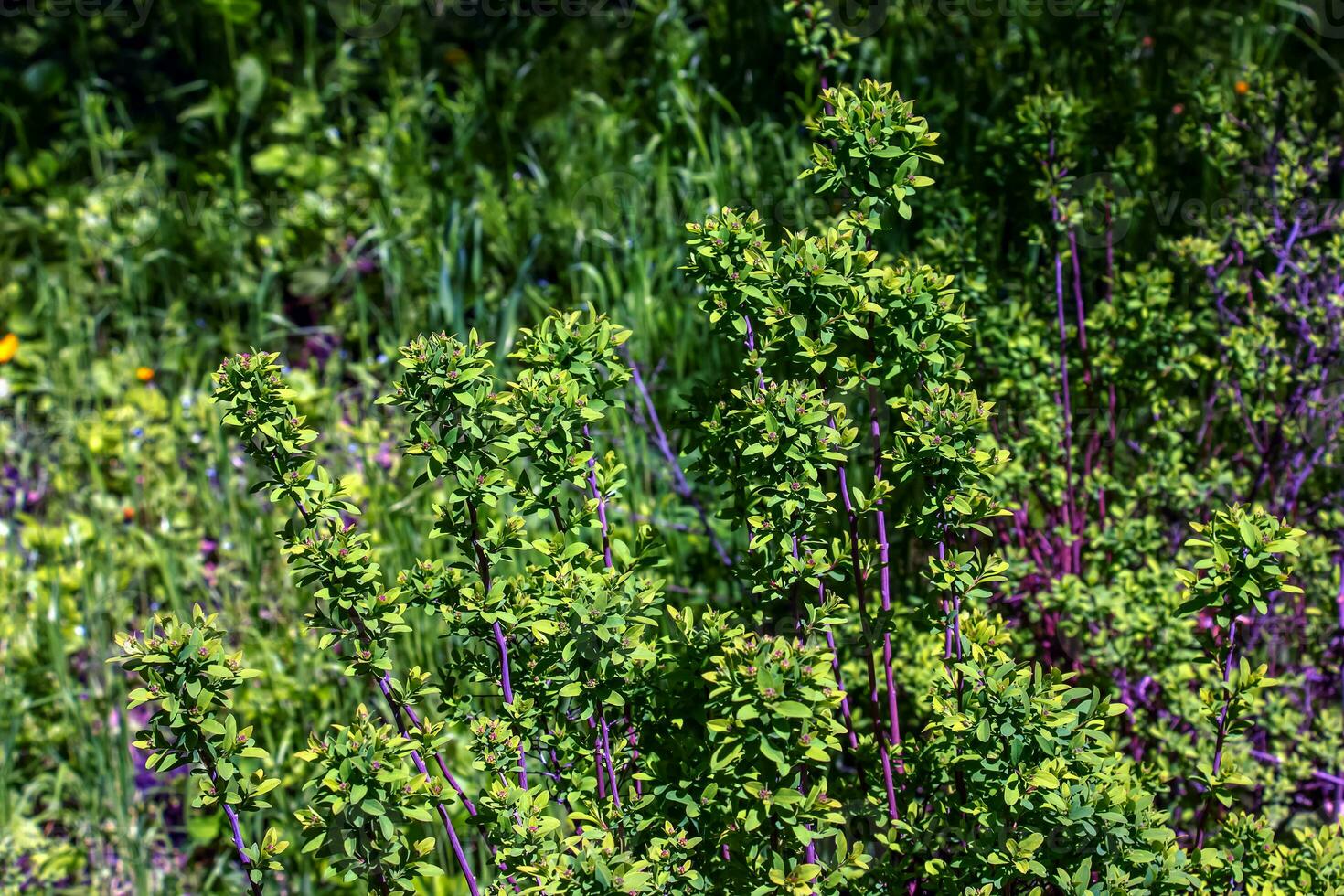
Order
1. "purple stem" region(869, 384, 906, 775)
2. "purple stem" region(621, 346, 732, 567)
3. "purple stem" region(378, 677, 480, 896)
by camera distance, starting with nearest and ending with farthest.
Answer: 1. "purple stem" region(378, 677, 480, 896)
2. "purple stem" region(869, 384, 906, 775)
3. "purple stem" region(621, 346, 732, 567)

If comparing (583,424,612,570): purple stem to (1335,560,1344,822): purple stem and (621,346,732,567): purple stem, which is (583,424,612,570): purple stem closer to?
(621,346,732,567): purple stem

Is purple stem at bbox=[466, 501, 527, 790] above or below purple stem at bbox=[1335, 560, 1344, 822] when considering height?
above

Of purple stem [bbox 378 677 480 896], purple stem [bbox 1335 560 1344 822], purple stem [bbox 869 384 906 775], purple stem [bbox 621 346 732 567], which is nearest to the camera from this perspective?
purple stem [bbox 378 677 480 896]

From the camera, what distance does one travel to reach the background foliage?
1533 mm

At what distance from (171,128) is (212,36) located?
39cm

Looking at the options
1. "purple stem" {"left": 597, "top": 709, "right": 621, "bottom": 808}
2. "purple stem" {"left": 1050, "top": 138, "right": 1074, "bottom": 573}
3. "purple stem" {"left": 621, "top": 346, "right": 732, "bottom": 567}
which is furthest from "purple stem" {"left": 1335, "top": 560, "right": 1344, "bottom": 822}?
"purple stem" {"left": 597, "top": 709, "right": 621, "bottom": 808}

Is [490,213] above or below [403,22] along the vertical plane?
below

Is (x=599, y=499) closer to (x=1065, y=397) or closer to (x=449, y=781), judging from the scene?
(x=449, y=781)

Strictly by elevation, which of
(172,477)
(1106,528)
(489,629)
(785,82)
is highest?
(785,82)

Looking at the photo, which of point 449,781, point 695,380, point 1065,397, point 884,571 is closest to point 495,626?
point 449,781

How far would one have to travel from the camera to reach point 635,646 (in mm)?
1497

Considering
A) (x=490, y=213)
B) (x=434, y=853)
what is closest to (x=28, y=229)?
(x=490, y=213)

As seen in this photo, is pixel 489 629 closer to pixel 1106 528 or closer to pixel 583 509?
pixel 583 509

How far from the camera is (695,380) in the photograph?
2.55 metres
